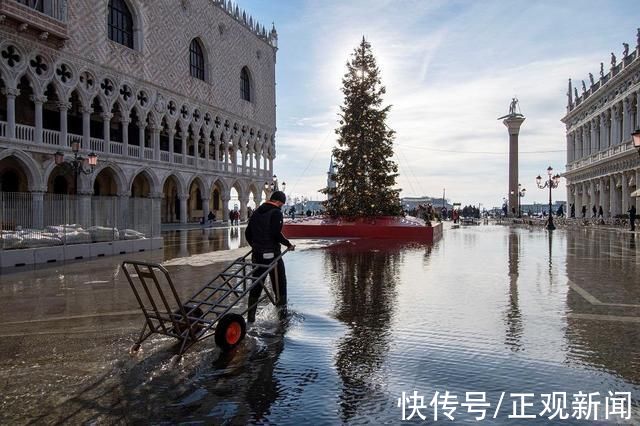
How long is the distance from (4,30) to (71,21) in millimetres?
4937

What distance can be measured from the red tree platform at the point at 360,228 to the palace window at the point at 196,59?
26.6 meters

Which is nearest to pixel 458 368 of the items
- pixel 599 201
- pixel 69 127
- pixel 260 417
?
pixel 260 417

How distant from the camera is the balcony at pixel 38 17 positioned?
2723cm

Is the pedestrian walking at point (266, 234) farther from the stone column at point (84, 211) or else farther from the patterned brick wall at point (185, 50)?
the patterned brick wall at point (185, 50)

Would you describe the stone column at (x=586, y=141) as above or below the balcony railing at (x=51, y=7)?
below

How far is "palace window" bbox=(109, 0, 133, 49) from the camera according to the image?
121 ft

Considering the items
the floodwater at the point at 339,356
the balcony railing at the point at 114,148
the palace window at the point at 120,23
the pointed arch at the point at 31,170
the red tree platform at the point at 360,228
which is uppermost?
the palace window at the point at 120,23

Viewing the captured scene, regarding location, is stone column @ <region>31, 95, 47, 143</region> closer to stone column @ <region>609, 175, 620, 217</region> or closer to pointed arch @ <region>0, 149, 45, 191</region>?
pointed arch @ <region>0, 149, 45, 191</region>

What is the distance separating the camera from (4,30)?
27.6 meters

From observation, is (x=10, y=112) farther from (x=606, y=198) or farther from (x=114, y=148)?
(x=606, y=198)

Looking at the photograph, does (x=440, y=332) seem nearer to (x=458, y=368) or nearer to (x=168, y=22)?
(x=458, y=368)

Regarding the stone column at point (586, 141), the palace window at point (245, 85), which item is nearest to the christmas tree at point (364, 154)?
the palace window at point (245, 85)

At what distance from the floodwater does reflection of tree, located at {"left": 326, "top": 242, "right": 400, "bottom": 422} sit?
0.02 m

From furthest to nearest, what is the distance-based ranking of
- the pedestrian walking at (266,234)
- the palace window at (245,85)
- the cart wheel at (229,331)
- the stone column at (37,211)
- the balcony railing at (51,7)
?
the palace window at (245,85), the balcony railing at (51,7), the stone column at (37,211), the pedestrian walking at (266,234), the cart wheel at (229,331)
